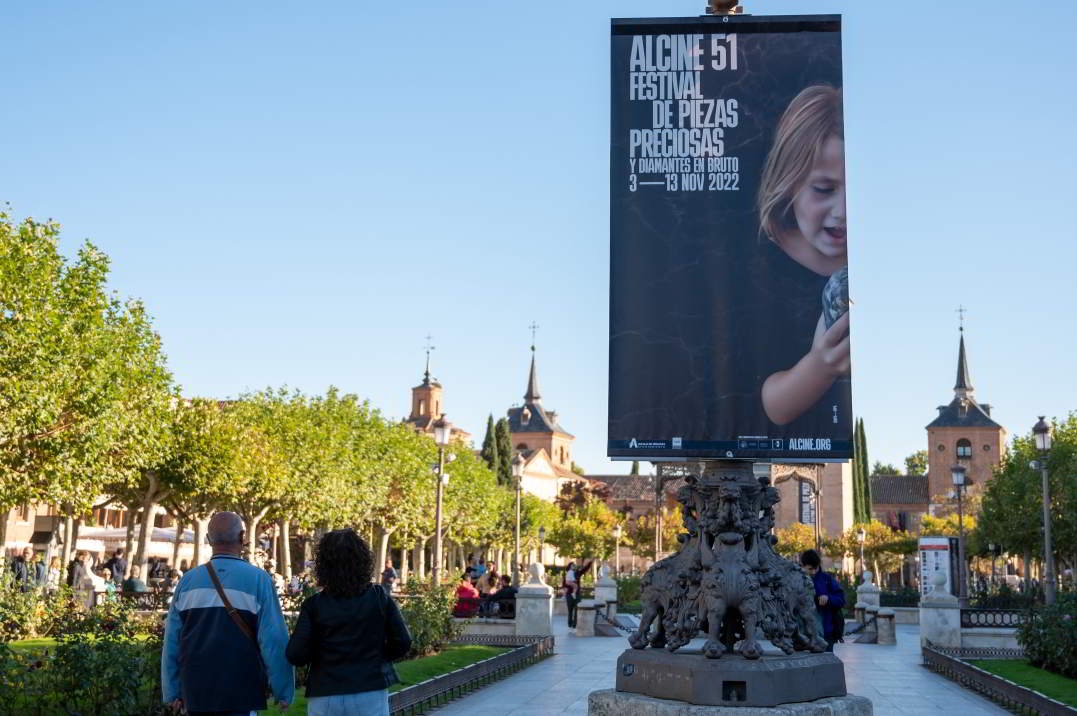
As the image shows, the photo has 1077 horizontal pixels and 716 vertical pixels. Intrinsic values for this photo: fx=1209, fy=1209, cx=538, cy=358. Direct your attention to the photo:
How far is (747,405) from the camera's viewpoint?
411 inches

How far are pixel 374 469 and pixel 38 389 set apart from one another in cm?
3098

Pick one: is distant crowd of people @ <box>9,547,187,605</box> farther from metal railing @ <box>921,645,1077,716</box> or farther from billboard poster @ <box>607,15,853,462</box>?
metal railing @ <box>921,645,1077,716</box>

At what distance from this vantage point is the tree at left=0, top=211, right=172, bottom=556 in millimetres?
25203

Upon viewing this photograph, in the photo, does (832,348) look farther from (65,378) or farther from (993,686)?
(65,378)

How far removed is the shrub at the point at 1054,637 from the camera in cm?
1644

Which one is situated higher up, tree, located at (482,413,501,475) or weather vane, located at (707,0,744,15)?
tree, located at (482,413,501,475)

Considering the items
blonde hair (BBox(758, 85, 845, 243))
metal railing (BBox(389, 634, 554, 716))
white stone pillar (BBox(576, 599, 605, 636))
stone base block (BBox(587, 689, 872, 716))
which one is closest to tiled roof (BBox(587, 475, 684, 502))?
white stone pillar (BBox(576, 599, 605, 636))

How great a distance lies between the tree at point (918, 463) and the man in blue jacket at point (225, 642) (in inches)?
6116

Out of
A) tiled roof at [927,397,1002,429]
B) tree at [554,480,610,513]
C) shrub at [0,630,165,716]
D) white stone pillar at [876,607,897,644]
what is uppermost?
tiled roof at [927,397,1002,429]

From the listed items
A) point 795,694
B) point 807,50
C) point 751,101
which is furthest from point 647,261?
point 795,694

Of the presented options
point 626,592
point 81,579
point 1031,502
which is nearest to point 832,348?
point 81,579

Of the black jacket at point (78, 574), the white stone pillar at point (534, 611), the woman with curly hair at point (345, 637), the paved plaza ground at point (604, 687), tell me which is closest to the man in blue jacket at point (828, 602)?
the paved plaza ground at point (604, 687)

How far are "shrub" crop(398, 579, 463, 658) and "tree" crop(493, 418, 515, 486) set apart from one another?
85011mm

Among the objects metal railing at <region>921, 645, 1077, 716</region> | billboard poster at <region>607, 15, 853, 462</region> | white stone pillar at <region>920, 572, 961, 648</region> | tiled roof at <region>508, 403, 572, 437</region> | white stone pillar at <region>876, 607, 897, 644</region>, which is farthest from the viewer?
tiled roof at <region>508, 403, 572, 437</region>
